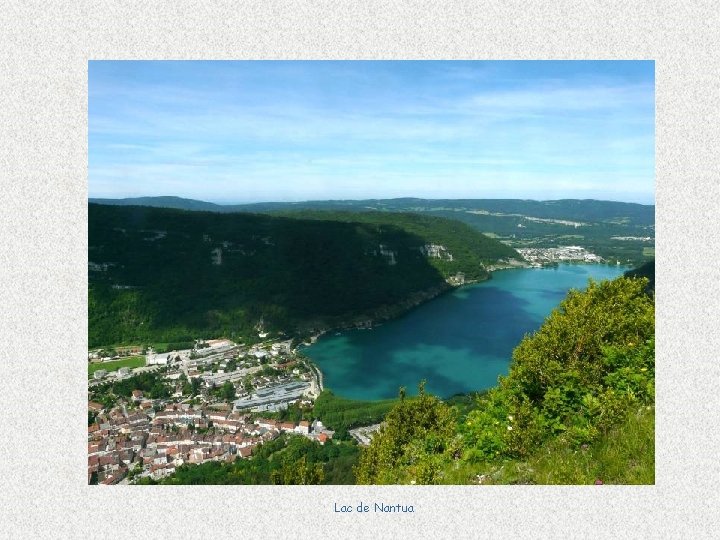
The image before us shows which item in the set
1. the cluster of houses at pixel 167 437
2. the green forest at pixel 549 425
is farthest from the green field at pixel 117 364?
the green forest at pixel 549 425

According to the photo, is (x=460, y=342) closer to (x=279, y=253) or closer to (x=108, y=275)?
(x=279, y=253)

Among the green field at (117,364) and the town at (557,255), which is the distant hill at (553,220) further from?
the green field at (117,364)

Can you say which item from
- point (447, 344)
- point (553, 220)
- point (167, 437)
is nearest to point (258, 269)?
point (447, 344)

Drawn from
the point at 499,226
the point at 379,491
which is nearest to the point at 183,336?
the point at 379,491

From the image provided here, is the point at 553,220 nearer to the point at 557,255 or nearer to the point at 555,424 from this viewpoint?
the point at 557,255

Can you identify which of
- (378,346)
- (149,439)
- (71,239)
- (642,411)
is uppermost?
(71,239)

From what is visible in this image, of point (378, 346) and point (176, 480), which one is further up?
point (176, 480)
